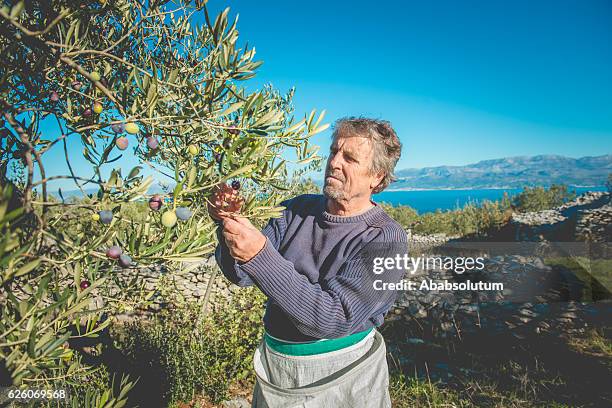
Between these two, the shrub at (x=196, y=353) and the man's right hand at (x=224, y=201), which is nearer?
the man's right hand at (x=224, y=201)

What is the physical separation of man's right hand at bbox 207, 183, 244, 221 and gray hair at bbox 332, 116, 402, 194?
135cm

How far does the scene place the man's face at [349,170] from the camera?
2521mm

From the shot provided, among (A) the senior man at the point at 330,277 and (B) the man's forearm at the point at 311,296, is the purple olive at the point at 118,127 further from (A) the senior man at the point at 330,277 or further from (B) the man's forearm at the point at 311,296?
(B) the man's forearm at the point at 311,296

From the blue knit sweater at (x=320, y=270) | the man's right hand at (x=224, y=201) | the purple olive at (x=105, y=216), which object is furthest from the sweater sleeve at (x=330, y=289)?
the purple olive at (x=105, y=216)

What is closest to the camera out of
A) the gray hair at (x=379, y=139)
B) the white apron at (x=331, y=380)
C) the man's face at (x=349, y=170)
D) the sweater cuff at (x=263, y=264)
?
the sweater cuff at (x=263, y=264)

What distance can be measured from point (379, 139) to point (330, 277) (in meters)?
1.12

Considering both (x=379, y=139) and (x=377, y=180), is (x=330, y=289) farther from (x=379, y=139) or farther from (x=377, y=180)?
(x=379, y=139)

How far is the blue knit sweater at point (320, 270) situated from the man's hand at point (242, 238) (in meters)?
0.04

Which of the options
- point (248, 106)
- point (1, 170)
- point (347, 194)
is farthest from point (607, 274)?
point (1, 170)

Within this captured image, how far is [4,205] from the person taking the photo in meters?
0.74

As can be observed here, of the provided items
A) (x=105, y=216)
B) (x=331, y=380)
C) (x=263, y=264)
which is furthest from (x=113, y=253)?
(x=331, y=380)

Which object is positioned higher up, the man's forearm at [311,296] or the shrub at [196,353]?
the man's forearm at [311,296]

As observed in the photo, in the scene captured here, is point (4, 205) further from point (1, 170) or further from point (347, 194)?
point (347, 194)

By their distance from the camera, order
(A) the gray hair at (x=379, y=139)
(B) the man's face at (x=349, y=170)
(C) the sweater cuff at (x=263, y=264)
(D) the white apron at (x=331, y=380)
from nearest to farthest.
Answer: (C) the sweater cuff at (x=263, y=264) → (D) the white apron at (x=331, y=380) → (B) the man's face at (x=349, y=170) → (A) the gray hair at (x=379, y=139)
